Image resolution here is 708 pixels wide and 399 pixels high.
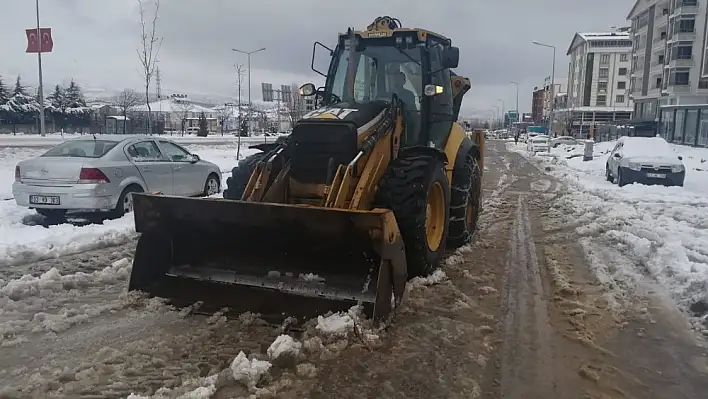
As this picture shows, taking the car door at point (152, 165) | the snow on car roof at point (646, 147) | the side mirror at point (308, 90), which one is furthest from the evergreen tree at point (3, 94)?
the side mirror at point (308, 90)

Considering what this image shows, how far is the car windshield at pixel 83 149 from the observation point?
9.74 metres

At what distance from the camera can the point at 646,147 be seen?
62.6 ft

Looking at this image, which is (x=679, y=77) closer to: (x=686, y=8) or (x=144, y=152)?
(x=686, y=8)

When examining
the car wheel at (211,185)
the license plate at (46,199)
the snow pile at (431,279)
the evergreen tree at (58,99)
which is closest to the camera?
the snow pile at (431,279)

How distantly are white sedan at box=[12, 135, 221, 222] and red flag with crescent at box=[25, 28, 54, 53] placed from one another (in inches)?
908

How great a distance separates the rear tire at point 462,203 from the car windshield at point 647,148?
40.6 feet

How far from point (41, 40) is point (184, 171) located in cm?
2358

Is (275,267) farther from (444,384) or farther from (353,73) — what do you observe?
(353,73)

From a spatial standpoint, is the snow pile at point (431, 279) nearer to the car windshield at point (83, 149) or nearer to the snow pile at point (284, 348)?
the snow pile at point (284, 348)

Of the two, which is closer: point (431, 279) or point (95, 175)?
point (431, 279)

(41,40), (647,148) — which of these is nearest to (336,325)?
(647,148)

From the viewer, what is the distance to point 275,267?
5.34 metres

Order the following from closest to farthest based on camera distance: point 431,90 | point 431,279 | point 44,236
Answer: point 431,279
point 431,90
point 44,236

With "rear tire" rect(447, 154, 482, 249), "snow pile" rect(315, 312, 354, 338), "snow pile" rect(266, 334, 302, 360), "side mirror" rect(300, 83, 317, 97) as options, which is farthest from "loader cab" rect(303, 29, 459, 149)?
"snow pile" rect(266, 334, 302, 360)
